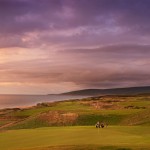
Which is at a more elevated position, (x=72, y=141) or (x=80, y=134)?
(x=80, y=134)

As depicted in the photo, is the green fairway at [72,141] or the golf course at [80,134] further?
the golf course at [80,134]

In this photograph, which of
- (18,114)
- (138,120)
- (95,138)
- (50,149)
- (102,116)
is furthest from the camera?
(18,114)

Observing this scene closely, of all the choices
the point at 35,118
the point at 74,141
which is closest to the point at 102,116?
the point at 35,118

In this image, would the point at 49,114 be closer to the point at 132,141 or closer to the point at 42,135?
the point at 42,135

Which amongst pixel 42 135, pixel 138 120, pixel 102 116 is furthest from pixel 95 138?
pixel 102 116

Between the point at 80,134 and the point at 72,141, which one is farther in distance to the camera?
the point at 80,134

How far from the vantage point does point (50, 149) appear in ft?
74.6

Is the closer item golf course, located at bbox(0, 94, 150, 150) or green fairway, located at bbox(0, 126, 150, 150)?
green fairway, located at bbox(0, 126, 150, 150)

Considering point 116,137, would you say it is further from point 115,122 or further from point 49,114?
point 49,114

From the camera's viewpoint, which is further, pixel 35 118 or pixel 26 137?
pixel 35 118

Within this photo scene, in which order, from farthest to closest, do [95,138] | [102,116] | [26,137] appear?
[102,116] < [26,137] < [95,138]

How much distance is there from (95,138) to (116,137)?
1.70 m

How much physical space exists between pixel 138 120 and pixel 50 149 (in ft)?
99.0

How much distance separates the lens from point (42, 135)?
31641 mm
